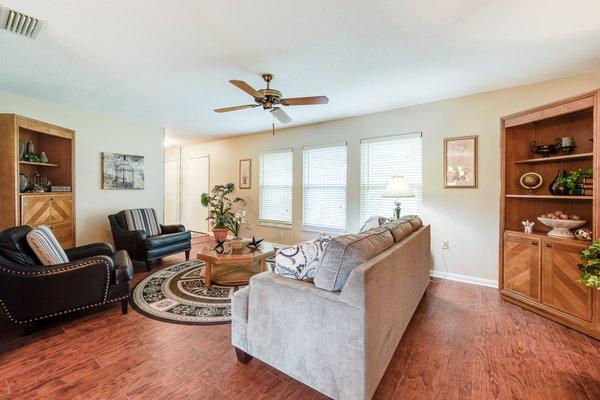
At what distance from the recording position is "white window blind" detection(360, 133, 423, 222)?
4.00m

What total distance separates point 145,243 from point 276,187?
104 inches

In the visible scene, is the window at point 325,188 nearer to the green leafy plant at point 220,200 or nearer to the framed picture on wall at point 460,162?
the framed picture on wall at point 460,162

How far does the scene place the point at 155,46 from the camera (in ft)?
7.89

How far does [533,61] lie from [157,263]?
17.9 ft

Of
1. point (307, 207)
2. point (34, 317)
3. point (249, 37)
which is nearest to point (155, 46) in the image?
point (249, 37)

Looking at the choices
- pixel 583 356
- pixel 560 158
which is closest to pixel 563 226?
pixel 560 158

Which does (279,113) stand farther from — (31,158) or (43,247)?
(31,158)

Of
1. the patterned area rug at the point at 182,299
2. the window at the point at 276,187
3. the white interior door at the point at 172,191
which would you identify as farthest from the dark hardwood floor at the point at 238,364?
the white interior door at the point at 172,191

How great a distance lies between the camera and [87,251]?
301cm

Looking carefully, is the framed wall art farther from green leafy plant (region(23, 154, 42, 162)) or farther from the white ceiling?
the white ceiling

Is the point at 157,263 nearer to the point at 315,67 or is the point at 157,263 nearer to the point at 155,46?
the point at 155,46

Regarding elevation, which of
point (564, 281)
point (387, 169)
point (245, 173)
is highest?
point (245, 173)

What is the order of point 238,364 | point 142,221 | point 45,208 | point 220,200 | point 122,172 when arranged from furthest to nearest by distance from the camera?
point 220,200
point 122,172
point 142,221
point 45,208
point 238,364

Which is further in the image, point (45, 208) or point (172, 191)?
point (172, 191)
